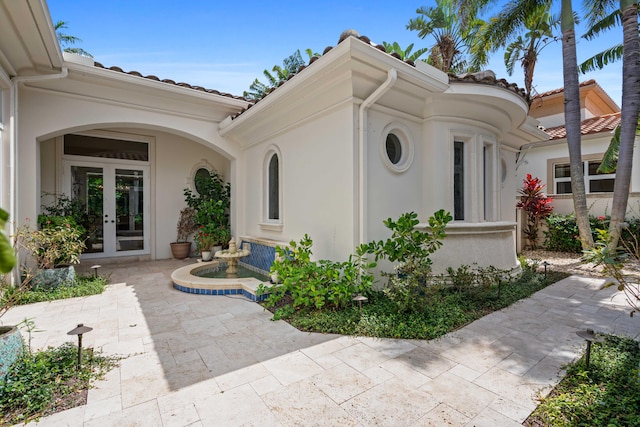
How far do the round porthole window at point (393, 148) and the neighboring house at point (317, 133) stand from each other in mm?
20

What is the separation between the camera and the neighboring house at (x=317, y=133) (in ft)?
17.1

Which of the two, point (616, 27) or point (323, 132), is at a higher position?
point (616, 27)

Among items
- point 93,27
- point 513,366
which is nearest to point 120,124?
point 93,27

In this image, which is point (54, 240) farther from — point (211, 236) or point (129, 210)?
point (129, 210)

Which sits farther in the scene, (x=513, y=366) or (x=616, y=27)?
(x=616, y=27)

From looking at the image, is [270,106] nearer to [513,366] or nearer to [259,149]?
[259,149]

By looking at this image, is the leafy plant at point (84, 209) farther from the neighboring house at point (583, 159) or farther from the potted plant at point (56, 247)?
the neighboring house at point (583, 159)

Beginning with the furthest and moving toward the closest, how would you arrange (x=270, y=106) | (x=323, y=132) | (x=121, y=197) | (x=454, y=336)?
(x=121, y=197) → (x=270, y=106) → (x=323, y=132) → (x=454, y=336)

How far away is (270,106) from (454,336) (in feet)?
17.6

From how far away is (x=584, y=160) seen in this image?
12.0 meters

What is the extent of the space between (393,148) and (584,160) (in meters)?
10.6

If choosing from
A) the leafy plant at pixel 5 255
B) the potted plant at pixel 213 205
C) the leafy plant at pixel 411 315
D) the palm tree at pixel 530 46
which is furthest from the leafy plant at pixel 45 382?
the palm tree at pixel 530 46

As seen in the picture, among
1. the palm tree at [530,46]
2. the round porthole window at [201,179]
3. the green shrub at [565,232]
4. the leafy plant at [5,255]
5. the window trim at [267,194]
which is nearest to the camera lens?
the leafy plant at [5,255]

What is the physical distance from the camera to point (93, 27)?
21.8ft
